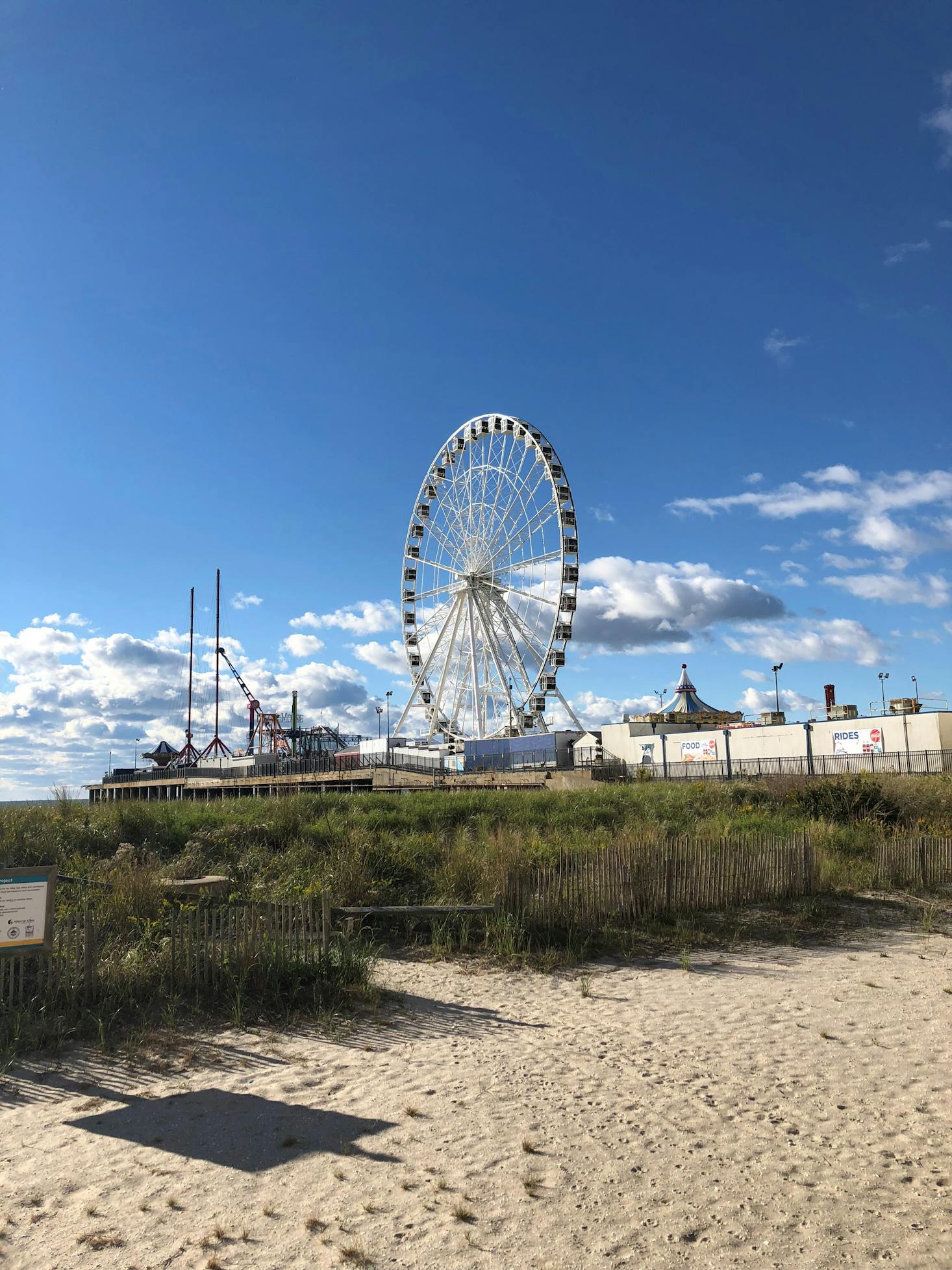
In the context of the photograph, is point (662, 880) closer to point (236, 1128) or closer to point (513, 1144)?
point (513, 1144)

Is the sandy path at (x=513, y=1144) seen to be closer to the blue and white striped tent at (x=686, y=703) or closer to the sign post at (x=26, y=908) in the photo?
the sign post at (x=26, y=908)

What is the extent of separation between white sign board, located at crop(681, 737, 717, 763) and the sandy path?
3676cm

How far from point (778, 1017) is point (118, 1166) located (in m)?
6.70

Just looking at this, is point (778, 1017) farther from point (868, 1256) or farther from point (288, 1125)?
point (288, 1125)

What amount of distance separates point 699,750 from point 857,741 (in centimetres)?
825

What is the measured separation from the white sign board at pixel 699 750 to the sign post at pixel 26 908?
1580 inches

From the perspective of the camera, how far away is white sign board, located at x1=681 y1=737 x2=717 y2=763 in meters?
46.4

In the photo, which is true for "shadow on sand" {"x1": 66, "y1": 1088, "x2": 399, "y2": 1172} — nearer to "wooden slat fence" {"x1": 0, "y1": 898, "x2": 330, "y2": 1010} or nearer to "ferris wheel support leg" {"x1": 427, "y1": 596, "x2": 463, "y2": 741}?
"wooden slat fence" {"x1": 0, "y1": 898, "x2": 330, "y2": 1010}

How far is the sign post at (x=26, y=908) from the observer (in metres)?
8.50

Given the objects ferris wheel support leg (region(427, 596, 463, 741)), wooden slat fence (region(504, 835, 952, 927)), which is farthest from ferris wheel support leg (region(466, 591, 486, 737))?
wooden slat fence (region(504, 835, 952, 927))

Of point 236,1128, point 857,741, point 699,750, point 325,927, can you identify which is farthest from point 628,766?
point 236,1128

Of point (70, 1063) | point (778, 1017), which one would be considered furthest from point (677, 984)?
point (70, 1063)

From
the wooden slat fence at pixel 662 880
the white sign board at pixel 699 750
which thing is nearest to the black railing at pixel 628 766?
the white sign board at pixel 699 750

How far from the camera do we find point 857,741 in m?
41.1
